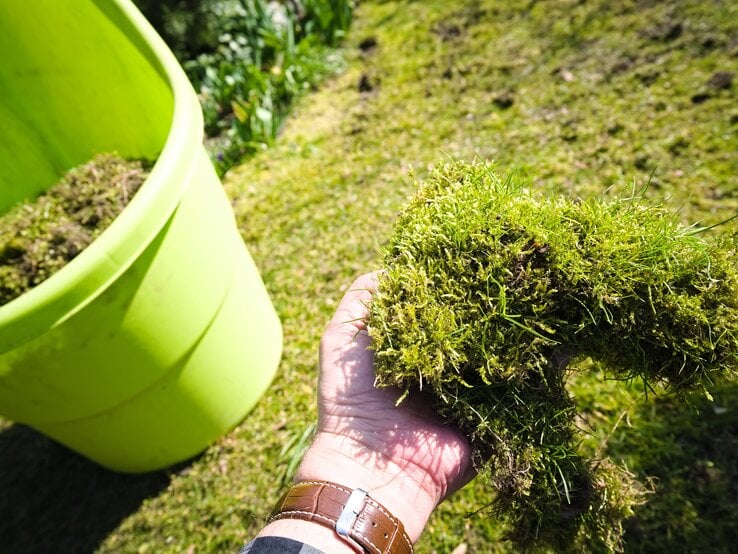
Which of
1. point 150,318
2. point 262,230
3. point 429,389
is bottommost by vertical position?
point 262,230

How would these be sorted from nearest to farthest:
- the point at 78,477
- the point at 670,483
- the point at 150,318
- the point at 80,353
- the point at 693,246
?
the point at 693,246 < the point at 80,353 < the point at 150,318 < the point at 670,483 < the point at 78,477

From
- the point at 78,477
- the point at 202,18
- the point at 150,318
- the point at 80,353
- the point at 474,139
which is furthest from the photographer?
the point at 202,18

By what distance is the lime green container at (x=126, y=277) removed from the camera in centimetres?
148

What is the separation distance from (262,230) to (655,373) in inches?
108

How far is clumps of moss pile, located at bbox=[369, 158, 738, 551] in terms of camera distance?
133 cm

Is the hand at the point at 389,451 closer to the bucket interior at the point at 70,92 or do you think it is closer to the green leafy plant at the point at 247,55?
the bucket interior at the point at 70,92

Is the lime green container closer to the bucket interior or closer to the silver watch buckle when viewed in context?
the bucket interior

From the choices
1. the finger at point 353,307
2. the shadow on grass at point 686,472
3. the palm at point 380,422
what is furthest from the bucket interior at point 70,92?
Answer: the shadow on grass at point 686,472

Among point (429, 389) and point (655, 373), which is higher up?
point (429, 389)

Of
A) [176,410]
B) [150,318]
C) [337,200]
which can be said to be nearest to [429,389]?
[150,318]

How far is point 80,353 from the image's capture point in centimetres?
158

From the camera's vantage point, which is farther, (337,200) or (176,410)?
(337,200)

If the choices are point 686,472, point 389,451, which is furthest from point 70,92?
point 686,472

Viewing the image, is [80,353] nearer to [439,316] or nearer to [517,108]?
[439,316]
